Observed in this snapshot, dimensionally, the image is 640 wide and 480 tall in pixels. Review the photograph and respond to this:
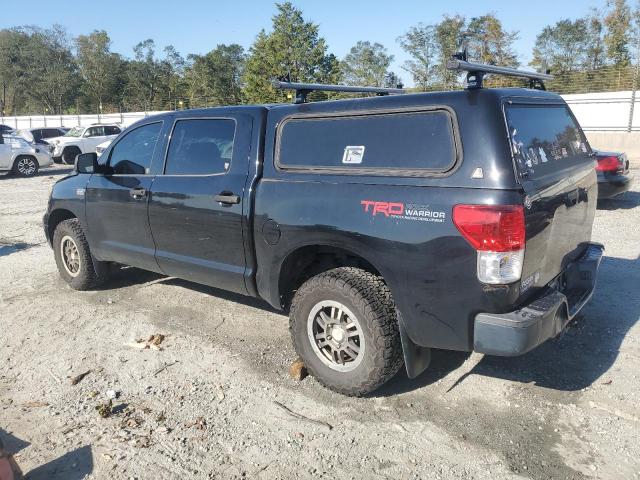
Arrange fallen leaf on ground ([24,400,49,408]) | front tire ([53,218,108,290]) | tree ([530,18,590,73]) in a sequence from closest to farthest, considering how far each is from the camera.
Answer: fallen leaf on ground ([24,400,49,408]), front tire ([53,218,108,290]), tree ([530,18,590,73])

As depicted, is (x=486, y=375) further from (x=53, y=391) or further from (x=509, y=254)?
(x=53, y=391)

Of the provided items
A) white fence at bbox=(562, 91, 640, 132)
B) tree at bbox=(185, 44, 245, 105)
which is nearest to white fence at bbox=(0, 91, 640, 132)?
white fence at bbox=(562, 91, 640, 132)

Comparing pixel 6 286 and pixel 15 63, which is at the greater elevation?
pixel 15 63

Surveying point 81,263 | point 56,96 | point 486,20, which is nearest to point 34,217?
point 81,263

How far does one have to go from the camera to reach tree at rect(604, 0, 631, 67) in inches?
1283

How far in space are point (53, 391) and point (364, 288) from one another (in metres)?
2.30

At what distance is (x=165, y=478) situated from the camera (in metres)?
2.83

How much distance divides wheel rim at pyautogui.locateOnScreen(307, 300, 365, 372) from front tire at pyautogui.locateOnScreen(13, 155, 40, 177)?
1800cm

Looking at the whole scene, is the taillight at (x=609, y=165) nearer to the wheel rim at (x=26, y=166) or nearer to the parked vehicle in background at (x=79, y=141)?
the wheel rim at (x=26, y=166)

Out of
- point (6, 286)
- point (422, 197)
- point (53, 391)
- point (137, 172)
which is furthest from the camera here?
point (6, 286)

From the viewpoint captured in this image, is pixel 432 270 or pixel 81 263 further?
pixel 81 263

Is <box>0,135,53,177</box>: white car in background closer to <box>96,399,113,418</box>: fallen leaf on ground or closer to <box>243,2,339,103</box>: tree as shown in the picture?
<box>243,2,339,103</box>: tree

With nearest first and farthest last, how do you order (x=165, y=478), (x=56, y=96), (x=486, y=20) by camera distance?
(x=165, y=478), (x=486, y=20), (x=56, y=96)

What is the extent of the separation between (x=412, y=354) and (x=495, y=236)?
37.9 inches
